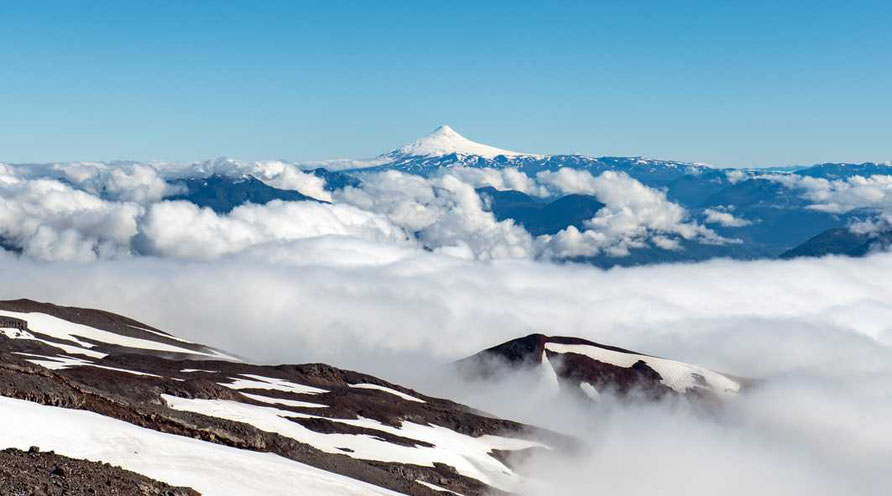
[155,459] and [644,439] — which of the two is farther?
[644,439]

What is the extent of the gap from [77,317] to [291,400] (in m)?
94.2

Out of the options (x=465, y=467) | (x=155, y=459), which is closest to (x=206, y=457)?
(x=155, y=459)

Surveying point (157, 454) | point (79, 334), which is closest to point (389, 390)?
point (79, 334)

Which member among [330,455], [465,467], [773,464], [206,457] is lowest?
[773,464]

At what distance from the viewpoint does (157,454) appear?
50.2m

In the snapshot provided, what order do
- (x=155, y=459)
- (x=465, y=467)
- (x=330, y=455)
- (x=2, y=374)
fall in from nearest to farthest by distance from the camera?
(x=155, y=459), (x=2, y=374), (x=330, y=455), (x=465, y=467)

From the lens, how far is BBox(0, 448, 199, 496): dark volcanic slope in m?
37.6

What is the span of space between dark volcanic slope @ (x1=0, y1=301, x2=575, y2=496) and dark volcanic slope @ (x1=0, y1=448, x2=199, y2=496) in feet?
57.7

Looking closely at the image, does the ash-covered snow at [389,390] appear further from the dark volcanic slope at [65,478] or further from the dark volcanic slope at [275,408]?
the dark volcanic slope at [65,478]

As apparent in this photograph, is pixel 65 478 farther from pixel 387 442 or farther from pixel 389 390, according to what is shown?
pixel 389 390

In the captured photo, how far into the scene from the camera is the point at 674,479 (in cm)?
15075

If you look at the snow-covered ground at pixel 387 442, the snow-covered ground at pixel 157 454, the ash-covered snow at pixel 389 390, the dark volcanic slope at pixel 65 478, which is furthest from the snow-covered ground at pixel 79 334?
the dark volcanic slope at pixel 65 478

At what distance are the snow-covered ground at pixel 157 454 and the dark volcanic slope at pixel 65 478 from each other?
84.6 inches

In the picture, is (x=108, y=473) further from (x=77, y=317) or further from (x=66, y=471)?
(x=77, y=317)
